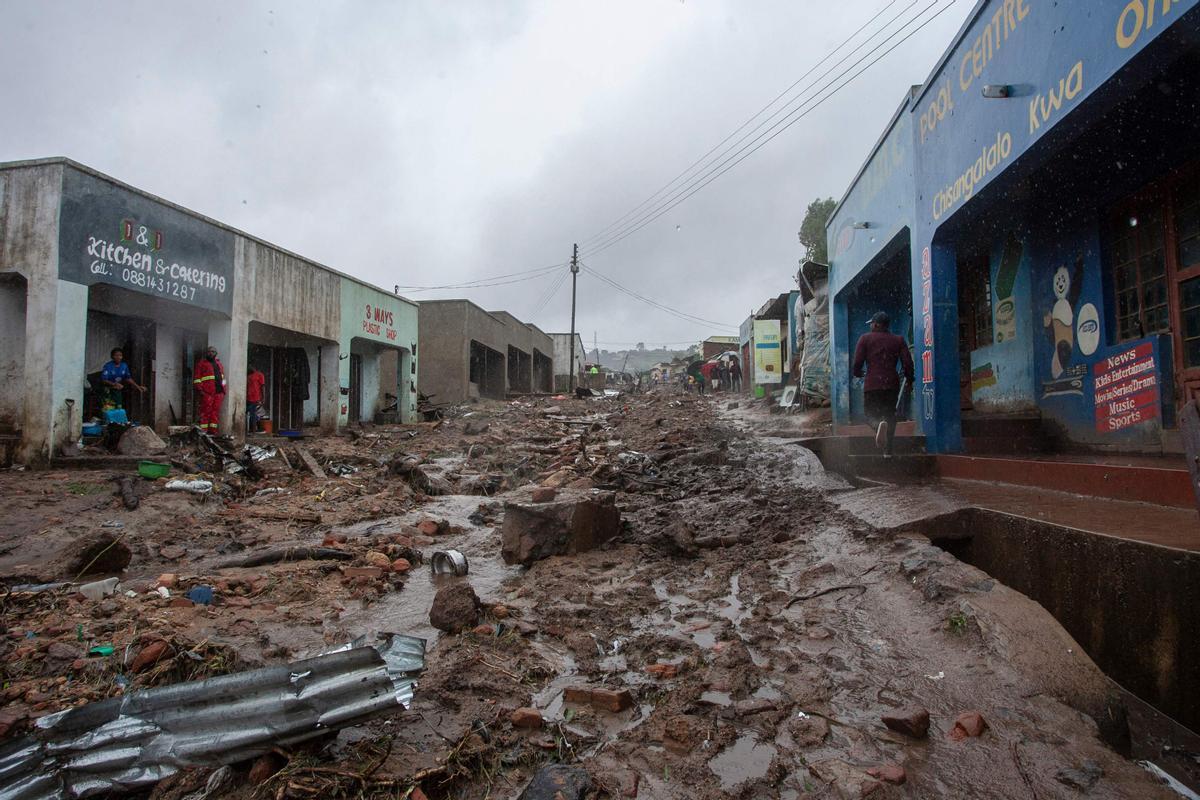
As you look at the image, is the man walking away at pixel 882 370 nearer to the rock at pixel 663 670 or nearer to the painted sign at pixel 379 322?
the rock at pixel 663 670

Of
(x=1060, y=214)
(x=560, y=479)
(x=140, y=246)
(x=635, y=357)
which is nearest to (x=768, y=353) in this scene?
(x=560, y=479)

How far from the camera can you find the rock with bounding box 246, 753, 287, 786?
1.91 meters

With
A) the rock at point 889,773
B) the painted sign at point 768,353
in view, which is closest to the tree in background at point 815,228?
the painted sign at point 768,353

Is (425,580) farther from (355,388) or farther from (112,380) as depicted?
(355,388)

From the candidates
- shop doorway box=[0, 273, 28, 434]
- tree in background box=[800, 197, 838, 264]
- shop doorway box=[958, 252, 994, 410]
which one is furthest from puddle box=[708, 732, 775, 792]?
tree in background box=[800, 197, 838, 264]

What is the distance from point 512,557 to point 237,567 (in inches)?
85.5

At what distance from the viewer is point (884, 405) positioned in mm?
6500

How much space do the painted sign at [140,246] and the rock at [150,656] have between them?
27.1 ft

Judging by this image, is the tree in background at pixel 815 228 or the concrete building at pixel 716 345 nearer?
the tree in background at pixel 815 228

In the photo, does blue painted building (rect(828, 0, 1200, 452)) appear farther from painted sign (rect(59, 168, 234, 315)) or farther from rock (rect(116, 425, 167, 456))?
painted sign (rect(59, 168, 234, 315))

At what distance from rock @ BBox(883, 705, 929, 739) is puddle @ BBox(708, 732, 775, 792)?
17.6 inches

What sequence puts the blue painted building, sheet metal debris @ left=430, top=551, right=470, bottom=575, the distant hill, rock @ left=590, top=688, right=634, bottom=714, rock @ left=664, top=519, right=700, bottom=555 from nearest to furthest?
rock @ left=590, top=688, right=634, bottom=714
the blue painted building
sheet metal debris @ left=430, top=551, right=470, bottom=575
rock @ left=664, top=519, right=700, bottom=555
the distant hill

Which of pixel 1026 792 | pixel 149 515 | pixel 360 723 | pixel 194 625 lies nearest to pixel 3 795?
pixel 360 723

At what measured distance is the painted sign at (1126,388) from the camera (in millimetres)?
5402
